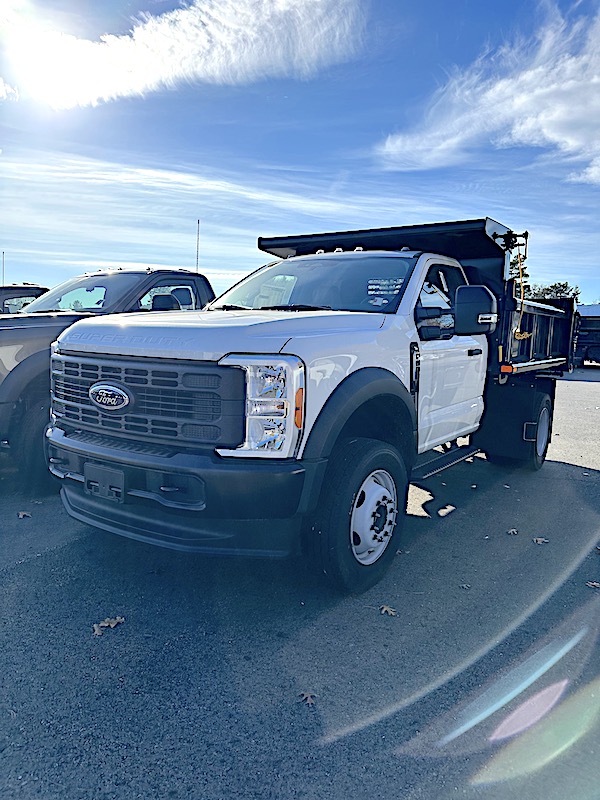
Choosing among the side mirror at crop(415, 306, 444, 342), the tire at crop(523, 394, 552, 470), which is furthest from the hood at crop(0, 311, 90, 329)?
the tire at crop(523, 394, 552, 470)

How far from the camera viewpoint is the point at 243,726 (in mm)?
2748

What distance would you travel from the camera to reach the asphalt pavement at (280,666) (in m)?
2.48

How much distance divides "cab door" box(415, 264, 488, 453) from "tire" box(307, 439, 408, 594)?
0.83 m

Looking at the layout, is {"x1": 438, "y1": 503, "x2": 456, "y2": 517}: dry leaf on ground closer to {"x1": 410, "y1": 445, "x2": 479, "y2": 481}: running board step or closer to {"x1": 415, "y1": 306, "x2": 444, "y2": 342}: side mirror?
{"x1": 410, "y1": 445, "x2": 479, "y2": 481}: running board step

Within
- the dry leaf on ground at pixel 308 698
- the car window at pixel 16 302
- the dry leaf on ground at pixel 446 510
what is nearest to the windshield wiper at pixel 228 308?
the dry leaf on ground at pixel 446 510

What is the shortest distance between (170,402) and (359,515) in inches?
53.4

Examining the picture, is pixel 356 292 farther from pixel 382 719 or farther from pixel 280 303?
pixel 382 719

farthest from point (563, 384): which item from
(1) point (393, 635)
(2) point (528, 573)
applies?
(1) point (393, 635)

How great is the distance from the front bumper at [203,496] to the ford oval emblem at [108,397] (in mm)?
215

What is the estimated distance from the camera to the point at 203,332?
3.46 meters

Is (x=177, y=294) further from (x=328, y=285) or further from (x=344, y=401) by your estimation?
(x=344, y=401)

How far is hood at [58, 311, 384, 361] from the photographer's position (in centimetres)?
336

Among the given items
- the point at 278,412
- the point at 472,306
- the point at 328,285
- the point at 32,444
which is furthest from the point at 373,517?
the point at 32,444

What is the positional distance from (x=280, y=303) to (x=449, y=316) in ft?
4.44
